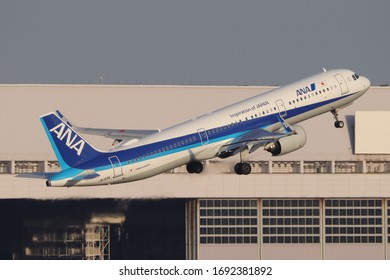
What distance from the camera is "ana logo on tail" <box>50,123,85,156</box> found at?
130 m

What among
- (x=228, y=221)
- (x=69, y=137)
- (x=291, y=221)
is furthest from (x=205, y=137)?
(x=291, y=221)

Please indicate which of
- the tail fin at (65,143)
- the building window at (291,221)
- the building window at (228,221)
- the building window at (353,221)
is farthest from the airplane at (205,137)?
the building window at (353,221)

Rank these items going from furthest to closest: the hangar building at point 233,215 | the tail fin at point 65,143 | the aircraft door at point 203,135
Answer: the hangar building at point 233,215 < the aircraft door at point 203,135 < the tail fin at point 65,143

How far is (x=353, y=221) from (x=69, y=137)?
67127mm

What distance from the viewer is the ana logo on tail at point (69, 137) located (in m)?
130

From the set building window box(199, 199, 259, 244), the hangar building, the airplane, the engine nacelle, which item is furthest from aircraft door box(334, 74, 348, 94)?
building window box(199, 199, 259, 244)

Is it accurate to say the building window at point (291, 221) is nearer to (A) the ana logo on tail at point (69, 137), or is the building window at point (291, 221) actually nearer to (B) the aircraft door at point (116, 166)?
(B) the aircraft door at point (116, 166)

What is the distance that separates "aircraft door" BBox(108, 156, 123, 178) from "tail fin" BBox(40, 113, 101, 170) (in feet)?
4.14

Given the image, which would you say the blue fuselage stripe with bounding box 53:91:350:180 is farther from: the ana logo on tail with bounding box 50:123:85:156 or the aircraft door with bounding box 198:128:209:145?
the ana logo on tail with bounding box 50:123:85:156

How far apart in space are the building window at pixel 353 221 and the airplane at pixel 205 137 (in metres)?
43.5

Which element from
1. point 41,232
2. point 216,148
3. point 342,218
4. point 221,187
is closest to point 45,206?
point 41,232

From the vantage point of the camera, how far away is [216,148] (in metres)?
138

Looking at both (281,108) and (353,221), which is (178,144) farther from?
(353,221)

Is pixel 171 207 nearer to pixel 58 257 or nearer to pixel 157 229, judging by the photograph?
pixel 157 229
